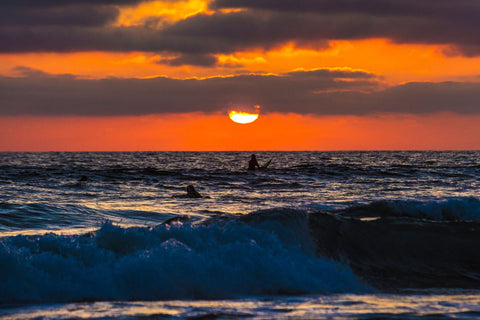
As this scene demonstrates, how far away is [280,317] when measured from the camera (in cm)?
577

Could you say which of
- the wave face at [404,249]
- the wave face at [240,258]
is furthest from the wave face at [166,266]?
the wave face at [404,249]

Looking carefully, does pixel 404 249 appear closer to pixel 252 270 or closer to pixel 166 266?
pixel 252 270

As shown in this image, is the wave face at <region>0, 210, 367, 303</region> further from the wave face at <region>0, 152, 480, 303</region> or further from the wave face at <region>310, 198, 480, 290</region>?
the wave face at <region>310, 198, 480, 290</region>

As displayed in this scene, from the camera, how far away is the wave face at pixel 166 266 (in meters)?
6.96

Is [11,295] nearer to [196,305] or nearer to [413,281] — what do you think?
[196,305]

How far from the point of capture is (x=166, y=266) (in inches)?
294

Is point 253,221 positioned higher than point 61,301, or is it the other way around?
point 253,221

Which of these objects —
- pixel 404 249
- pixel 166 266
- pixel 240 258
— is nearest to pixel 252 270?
pixel 240 258

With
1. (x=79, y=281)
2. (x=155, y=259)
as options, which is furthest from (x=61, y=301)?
(x=155, y=259)

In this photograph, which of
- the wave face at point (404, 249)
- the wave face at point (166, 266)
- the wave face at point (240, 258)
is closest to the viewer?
the wave face at point (166, 266)

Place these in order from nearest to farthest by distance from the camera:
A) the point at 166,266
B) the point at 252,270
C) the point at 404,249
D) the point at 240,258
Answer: the point at 166,266 < the point at 252,270 < the point at 240,258 < the point at 404,249

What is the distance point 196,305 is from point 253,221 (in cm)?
314

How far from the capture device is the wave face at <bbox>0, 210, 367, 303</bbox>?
6.96m

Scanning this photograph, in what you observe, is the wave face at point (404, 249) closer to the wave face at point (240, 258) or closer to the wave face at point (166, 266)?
Result: the wave face at point (240, 258)
